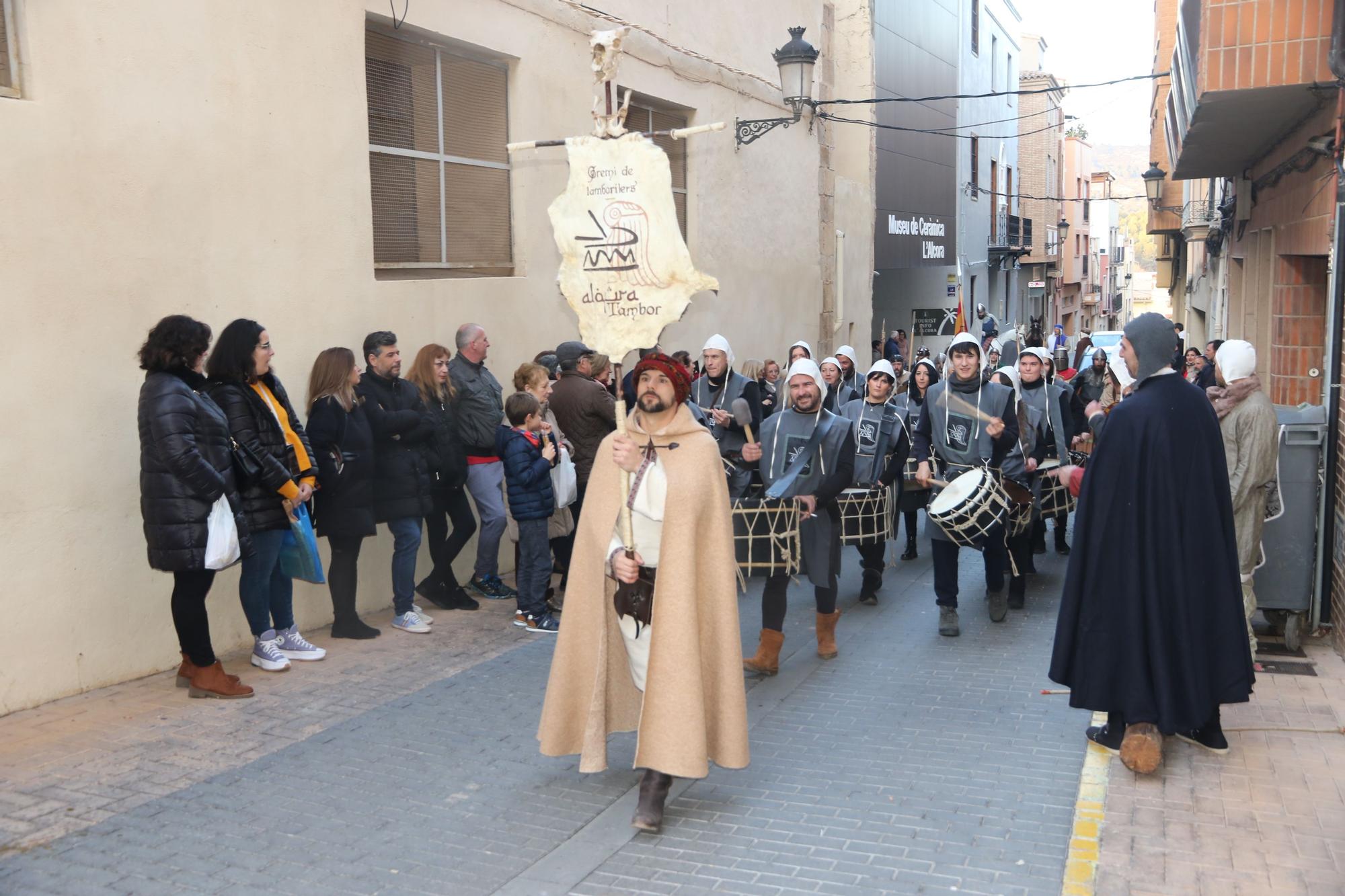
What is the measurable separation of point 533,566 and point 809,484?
2.07m

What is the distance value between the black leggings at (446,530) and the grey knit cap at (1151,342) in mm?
4918

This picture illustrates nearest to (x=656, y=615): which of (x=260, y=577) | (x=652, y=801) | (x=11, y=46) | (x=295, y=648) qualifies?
(x=652, y=801)

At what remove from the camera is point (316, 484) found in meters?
7.51

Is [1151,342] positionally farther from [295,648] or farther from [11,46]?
[11,46]

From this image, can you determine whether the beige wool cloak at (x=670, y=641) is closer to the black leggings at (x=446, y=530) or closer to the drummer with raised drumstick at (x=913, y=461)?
the black leggings at (x=446, y=530)

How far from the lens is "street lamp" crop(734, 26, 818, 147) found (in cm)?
1430

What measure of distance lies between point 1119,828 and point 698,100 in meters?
10.5

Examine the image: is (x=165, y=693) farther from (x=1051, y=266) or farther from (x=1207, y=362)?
(x=1051, y=266)

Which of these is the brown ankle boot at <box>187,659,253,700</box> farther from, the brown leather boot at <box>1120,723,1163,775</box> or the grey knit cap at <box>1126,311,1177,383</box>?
the grey knit cap at <box>1126,311,1177,383</box>

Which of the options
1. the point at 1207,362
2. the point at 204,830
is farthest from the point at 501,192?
the point at 1207,362

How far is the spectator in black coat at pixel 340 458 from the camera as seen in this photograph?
7.55 metres

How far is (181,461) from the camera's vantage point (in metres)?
6.24

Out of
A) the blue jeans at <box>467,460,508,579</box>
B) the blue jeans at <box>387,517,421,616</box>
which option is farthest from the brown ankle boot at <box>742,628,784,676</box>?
the blue jeans at <box>387,517,421,616</box>

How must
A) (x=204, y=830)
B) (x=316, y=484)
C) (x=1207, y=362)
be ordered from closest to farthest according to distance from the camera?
(x=204, y=830), (x=316, y=484), (x=1207, y=362)
